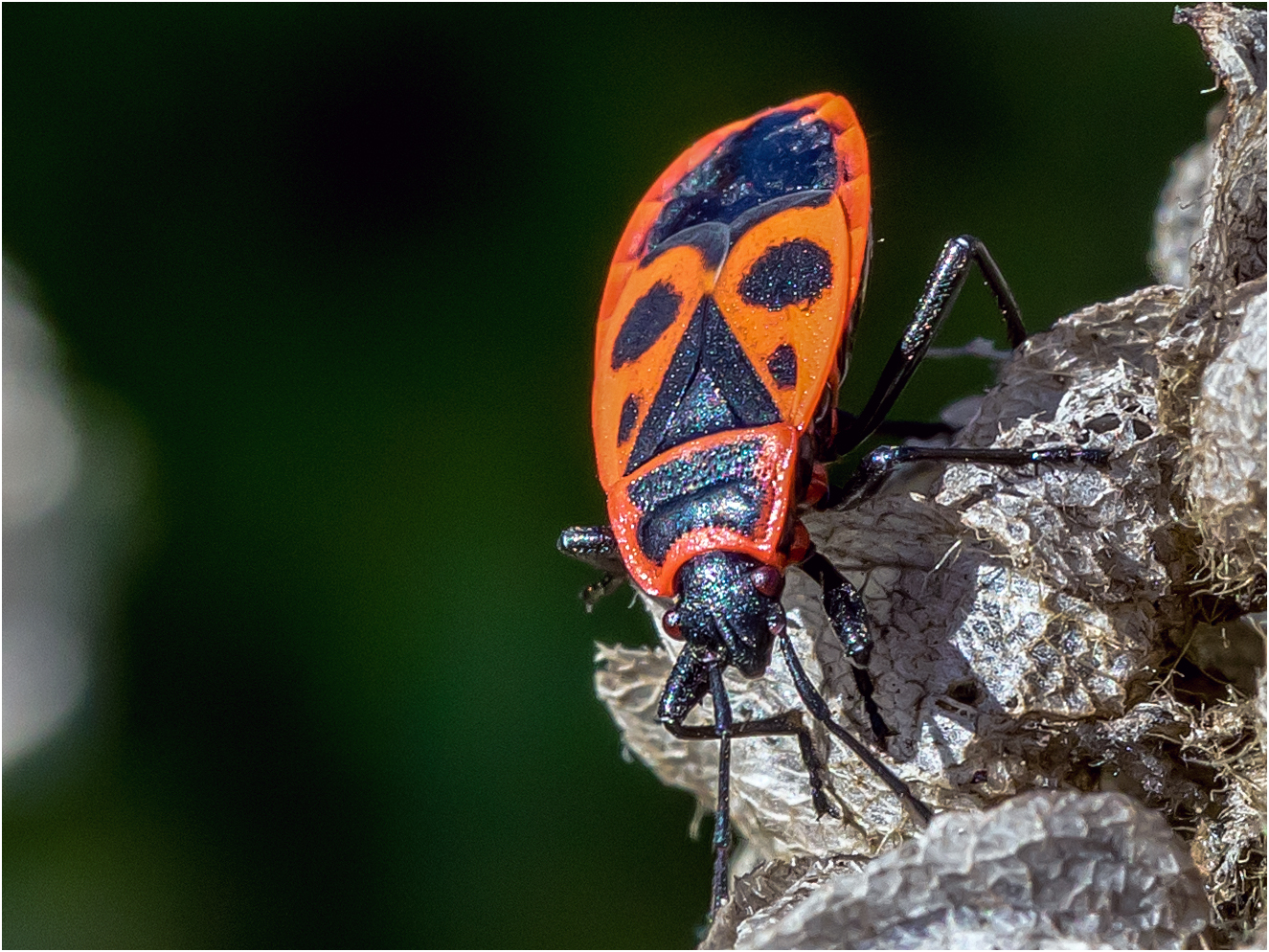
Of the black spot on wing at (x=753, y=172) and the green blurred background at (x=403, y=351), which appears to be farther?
the green blurred background at (x=403, y=351)

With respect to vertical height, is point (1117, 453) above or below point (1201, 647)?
above

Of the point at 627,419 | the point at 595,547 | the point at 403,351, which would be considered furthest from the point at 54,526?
the point at 627,419

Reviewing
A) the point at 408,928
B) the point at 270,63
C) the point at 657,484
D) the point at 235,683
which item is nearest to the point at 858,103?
the point at 657,484

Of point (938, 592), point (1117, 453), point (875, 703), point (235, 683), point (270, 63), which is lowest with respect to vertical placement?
point (235, 683)

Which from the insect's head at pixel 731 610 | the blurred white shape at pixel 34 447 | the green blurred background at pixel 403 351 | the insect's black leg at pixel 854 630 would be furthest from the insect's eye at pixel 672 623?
the blurred white shape at pixel 34 447

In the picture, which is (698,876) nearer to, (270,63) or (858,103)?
(858,103)

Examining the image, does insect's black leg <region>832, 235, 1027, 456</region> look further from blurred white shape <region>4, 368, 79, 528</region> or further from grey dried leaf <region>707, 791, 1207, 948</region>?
blurred white shape <region>4, 368, 79, 528</region>

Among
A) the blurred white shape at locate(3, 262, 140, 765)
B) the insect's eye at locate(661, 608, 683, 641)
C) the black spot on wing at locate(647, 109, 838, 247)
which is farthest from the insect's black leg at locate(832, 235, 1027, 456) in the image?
the blurred white shape at locate(3, 262, 140, 765)

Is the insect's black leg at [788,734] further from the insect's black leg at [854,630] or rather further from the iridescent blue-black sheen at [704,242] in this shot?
the iridescent blue-black sheen at [704,242]
